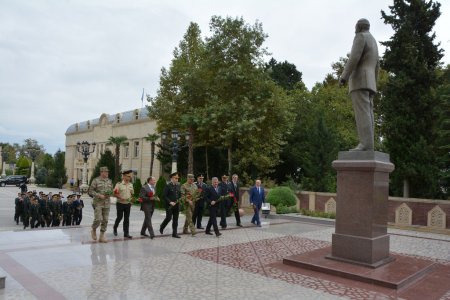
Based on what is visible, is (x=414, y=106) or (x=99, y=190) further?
(x=414, y=106)

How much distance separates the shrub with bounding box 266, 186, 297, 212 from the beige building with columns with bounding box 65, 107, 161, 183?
77.1 ft

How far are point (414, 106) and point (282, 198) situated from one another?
8.14 meters

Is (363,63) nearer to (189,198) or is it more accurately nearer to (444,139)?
(189,198)

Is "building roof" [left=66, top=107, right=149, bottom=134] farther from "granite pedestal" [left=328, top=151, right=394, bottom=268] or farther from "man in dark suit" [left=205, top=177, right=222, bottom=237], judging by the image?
"granite pedestal" [left=328, top=151, right=394, bottom=268]

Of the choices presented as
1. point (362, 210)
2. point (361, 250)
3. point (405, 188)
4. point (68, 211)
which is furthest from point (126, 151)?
point (361, 250)

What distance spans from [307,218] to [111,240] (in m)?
9.47

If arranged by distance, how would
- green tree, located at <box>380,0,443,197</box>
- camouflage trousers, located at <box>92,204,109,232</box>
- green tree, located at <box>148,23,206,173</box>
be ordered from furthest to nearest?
green tree, located at <box>148,23,206,173</box> → green tree, located at <box>380,0,443,197</box> → camouflage trousers, located at <box>92,204,109,232</box>

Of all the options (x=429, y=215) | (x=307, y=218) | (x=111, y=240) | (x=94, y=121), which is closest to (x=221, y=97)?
(x=307, y=218)

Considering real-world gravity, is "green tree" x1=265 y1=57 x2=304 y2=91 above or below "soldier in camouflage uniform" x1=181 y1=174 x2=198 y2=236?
above

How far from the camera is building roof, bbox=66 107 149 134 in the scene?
4684 centimetres

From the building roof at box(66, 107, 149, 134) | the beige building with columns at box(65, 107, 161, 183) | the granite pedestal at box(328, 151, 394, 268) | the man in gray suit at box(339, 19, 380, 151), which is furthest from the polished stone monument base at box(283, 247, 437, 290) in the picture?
the building roof at box(66, 107, 149, 134)

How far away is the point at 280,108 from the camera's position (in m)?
24.9

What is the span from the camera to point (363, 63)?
29.7 feet

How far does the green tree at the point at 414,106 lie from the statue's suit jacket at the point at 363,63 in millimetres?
11759
